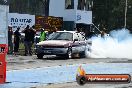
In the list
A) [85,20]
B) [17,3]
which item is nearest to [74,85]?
[85,20]

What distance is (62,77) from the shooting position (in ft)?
50.5

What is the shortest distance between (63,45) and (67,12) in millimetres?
17639

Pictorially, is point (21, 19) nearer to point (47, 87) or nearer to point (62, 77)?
point (62, 77)

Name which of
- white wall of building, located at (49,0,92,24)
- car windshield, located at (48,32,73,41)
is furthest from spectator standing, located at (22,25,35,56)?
white wall of building, located at (49,0,92,24)

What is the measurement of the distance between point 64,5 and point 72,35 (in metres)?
16.6

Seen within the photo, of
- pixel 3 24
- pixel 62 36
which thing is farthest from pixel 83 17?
pixel 3 24

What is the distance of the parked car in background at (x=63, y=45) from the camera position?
25016 millimetres

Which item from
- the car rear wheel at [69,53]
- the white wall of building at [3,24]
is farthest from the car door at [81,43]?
the white wall of building at [3,24]

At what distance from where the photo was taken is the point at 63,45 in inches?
986

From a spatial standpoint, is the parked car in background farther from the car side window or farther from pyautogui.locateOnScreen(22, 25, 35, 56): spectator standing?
pyautogui.locateOnScreen(22, 25, 35, 56): spectator standing

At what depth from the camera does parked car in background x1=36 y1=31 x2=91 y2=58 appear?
25.0 meters

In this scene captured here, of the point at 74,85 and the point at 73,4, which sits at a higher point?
the point at 73,4

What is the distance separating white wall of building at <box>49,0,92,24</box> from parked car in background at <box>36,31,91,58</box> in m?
14.2

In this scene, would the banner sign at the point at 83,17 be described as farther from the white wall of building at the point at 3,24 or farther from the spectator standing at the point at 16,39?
the white wall of building at the point at 3,24
